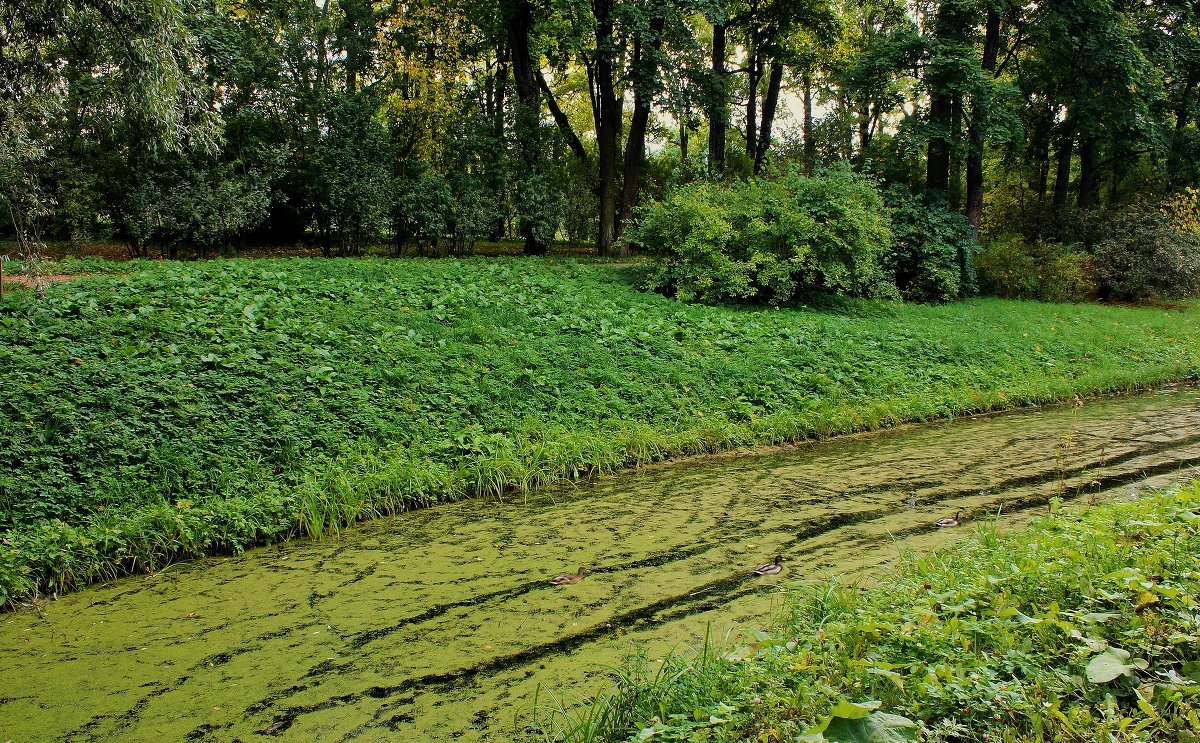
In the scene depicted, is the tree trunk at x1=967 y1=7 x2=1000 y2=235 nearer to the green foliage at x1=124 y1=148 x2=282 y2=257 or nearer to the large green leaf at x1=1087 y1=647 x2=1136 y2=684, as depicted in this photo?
the green foliage at x1=124 y1=148 x2=282 y2=257

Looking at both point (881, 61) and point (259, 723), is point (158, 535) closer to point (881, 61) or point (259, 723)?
point (259, 723)

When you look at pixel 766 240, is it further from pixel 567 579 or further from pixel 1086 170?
pixel 1086 170

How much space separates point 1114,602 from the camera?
305 cm

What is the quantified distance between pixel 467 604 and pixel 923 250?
15543 mm

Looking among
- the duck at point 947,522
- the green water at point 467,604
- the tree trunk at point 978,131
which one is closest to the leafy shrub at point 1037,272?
the tree trunk at point 978,131

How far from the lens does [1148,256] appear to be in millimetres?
19484

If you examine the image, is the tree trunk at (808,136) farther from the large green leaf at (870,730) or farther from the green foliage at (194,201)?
the large green leaf at (870,730)

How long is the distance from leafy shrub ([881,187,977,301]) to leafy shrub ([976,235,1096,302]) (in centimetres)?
282

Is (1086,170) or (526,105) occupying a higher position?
(526,105)

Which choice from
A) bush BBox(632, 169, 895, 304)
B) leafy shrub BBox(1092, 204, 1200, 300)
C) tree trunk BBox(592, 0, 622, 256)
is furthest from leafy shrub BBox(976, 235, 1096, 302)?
tree trunk BBox(592, 0, 622, 256)

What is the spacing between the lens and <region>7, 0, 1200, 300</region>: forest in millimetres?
13477

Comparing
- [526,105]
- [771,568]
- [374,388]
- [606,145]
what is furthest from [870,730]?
[526,105]

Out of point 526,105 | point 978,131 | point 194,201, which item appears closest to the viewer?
point 194,201

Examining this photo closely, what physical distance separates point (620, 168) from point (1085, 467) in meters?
18.9
